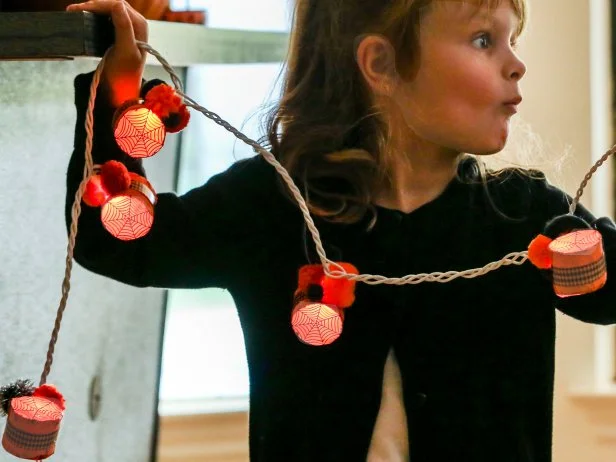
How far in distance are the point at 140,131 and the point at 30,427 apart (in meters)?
0.21

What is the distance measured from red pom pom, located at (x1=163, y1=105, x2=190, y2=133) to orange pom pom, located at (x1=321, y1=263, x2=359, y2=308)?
148 mm

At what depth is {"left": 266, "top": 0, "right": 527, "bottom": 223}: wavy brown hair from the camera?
785mm

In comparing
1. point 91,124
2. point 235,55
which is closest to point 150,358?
point 235,55

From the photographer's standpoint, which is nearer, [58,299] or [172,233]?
[172,233]

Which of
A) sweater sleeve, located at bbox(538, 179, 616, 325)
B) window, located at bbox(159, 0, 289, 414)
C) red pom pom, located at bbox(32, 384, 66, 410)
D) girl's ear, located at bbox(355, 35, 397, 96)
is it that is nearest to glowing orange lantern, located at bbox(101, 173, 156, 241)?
red pom pom, located at bbox(32, 384, 66, 410)

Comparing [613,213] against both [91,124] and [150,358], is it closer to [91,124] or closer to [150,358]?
[150,358]

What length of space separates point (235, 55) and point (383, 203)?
39 centimetres

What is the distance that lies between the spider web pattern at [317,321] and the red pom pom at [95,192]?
0.16 meters

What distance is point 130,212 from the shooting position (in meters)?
0.65

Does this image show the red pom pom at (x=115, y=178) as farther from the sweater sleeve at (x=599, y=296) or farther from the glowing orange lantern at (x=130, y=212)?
the sweater sleeve at (x=599, y=296)

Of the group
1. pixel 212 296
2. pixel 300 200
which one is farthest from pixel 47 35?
pixel 212 296

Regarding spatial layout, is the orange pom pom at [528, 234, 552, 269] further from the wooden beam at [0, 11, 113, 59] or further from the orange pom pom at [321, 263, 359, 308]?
the wooden beam at [0, 11, 113, 59]

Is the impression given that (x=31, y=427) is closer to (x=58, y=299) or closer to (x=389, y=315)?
(x=389, y=315)

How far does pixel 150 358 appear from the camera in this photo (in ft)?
4.31
